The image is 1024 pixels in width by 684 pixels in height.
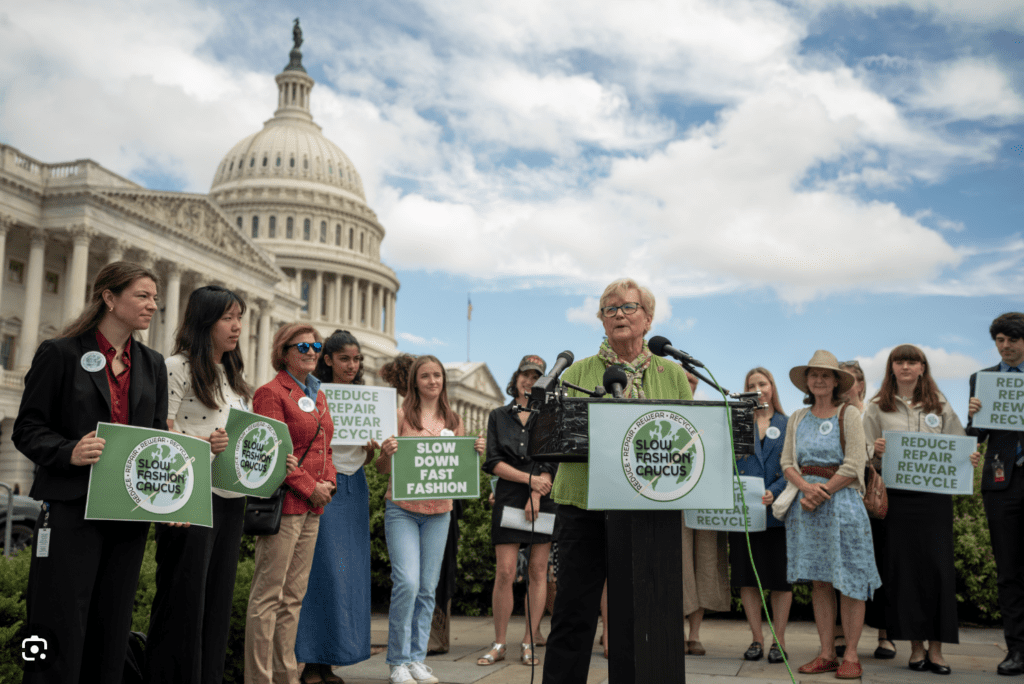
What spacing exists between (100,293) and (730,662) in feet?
17.4

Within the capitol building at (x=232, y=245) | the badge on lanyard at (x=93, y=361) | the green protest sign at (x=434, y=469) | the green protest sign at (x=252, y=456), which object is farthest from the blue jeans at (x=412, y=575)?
the capitol building at (x=232, y=245)

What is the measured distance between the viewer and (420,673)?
577 cm

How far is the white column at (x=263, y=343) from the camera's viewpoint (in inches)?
2408

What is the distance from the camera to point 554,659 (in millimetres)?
3928

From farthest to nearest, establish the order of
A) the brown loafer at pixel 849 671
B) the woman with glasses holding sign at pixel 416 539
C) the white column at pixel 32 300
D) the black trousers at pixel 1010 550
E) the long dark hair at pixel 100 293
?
the white column at pixel 32 300
the black trousers at pixel 1010 550
the brown loafer at pixel 849 671
the woman with glasses holding sign at pixel 416 539
the long dark hair at pixel 100 293

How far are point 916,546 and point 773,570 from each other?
1.09 metres

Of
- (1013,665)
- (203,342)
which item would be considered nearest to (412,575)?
(203,342)

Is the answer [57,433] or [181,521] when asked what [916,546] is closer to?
A: [181,521]

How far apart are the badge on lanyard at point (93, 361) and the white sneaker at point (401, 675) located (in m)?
3.02

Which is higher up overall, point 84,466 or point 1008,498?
point 84,466

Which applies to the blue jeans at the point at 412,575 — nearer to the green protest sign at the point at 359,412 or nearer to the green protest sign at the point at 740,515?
the green protest sign at the point at 359,412

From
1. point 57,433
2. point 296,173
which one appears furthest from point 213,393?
point 296,173

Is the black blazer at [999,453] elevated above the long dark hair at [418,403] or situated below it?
below

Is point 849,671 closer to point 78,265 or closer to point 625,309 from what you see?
point 625,309
